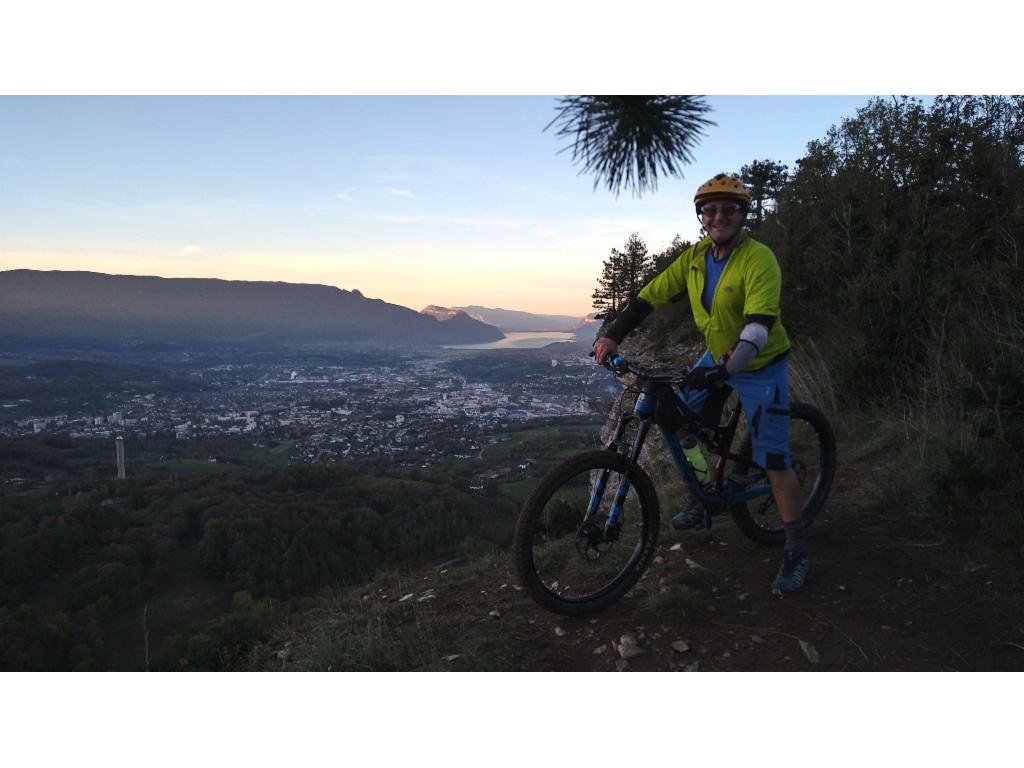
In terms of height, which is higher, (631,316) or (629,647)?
(631,316)

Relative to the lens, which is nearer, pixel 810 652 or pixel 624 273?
pixel 810 652

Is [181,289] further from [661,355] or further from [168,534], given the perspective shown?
[661,355]

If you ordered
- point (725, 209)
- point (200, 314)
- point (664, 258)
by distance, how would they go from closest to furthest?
point (725, 209) < point (664, 258) < point (200, 314)

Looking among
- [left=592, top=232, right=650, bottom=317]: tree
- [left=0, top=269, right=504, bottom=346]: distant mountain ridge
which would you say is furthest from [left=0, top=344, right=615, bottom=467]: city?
[left=0, top=269, right=504, bottom=346]: distant mountain ridge

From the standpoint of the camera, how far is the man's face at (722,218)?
2729 millimetres

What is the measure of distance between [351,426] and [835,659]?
45272mm

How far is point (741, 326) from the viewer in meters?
2.88

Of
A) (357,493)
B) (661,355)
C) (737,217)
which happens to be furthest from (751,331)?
(357,493)

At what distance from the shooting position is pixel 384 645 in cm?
289

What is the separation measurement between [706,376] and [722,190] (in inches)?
38.3

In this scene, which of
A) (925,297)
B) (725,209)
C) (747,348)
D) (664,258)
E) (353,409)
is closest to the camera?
(747,348)

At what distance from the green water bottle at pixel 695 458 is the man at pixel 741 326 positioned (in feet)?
0.66

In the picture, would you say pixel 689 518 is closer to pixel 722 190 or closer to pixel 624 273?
pixel 722 190

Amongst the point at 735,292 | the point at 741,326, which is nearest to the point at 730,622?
the point at 741,326
